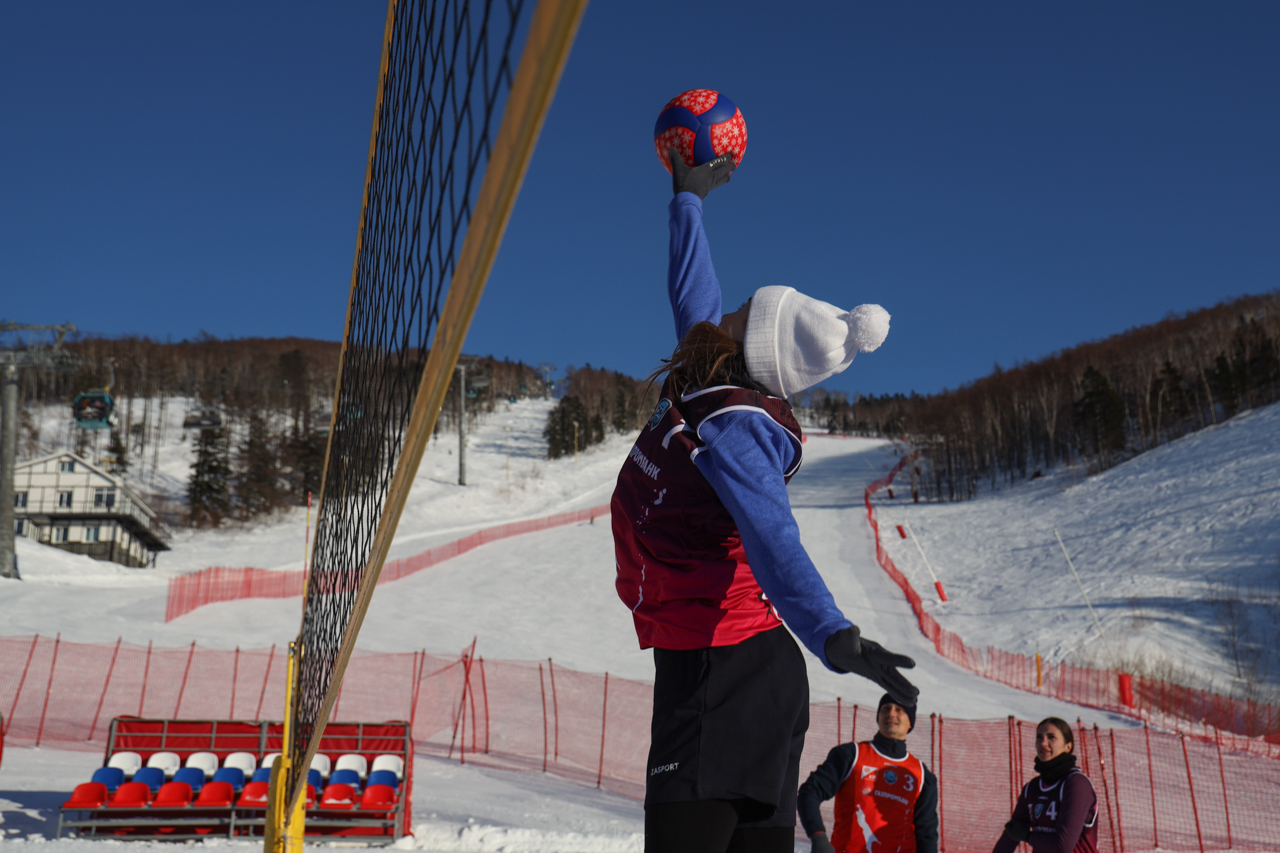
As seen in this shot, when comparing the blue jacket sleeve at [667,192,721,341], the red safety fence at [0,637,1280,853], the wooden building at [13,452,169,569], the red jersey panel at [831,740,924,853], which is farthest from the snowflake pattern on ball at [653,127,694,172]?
the wooden building at [13,452,169,569]

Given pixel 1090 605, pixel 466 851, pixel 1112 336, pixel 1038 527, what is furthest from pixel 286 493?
pixel 1112 336

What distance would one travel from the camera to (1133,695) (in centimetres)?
1586

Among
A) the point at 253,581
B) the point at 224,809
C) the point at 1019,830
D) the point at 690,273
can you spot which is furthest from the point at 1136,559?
the point at 690,273

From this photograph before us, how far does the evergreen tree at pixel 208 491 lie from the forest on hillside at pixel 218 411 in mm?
59

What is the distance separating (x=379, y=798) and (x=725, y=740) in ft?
23.9

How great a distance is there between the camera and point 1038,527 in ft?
103

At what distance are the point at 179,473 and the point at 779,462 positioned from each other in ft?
228

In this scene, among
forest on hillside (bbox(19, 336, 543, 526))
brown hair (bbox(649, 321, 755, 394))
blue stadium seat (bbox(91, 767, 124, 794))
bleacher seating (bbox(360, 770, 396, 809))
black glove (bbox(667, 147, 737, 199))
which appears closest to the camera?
brown hair (bbox(649, 321, 755, 394))

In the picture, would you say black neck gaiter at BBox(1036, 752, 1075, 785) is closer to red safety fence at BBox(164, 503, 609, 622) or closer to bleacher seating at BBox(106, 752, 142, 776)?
bleacher seating at BBox(106, 752, 142, 776)

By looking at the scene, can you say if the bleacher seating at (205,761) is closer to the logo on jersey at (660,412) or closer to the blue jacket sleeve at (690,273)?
the blue jacket sleeve at (690,273)

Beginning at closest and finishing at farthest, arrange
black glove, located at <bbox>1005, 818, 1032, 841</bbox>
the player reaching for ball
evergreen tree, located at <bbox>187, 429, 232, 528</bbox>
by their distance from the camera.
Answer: the player reaching for ball < black glove, located at <bbox>1005, 818, 1032, 841</bbox> < evergreen tree, located at <bbox>187, 429, 232, 528</bbox>

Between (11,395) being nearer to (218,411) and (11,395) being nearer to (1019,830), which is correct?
(1019,830)

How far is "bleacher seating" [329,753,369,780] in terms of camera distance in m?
8.33

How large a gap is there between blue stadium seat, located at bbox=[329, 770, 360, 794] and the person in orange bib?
5311 millimetres
